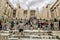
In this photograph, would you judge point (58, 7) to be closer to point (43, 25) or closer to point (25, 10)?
point (25, 10)

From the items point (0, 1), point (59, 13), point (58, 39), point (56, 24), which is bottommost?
point (58, 39)

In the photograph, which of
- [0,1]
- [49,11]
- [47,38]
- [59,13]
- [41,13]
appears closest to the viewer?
[47,38]

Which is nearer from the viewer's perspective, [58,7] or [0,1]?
[0,1]

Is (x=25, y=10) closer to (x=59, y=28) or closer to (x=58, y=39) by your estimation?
(x=59, y=28)

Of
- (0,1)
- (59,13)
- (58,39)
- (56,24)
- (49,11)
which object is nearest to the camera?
(58,39)

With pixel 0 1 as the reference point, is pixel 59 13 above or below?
below

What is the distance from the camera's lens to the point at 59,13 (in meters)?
31.9

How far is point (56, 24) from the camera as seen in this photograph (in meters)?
14.2

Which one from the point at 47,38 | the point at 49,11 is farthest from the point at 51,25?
the point at 49,11

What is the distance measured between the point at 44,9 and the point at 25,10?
8492 mm

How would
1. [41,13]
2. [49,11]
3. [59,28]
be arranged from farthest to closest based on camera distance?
[41,13] < [49,11] < [59,28]

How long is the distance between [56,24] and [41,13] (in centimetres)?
3027

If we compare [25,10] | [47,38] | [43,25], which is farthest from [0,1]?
[25,10]

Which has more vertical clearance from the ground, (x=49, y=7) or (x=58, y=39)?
(x=49, y=7)
